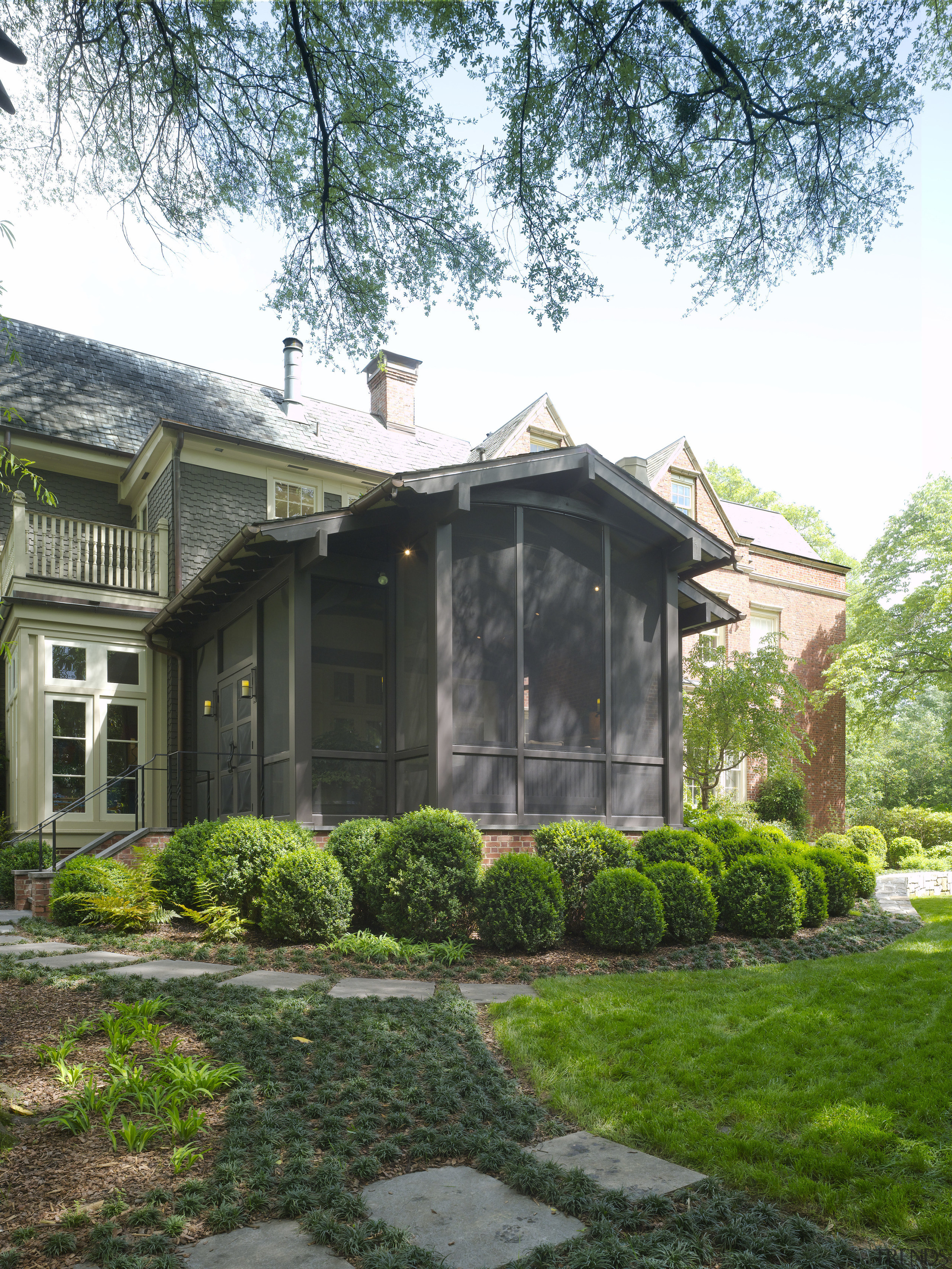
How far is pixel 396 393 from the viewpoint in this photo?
18.5 m

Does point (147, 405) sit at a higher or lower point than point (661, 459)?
higher

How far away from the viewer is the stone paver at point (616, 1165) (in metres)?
2.88

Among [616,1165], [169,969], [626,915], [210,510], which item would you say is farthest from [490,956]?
[210,510]

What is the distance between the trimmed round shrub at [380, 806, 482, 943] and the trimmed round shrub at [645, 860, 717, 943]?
1568 mm

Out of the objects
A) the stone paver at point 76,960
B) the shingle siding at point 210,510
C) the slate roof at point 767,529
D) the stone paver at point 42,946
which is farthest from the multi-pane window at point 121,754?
the slate roof at point 767,529

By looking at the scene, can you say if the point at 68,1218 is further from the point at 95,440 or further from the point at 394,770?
the point at 95,440

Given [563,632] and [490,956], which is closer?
[490,956]

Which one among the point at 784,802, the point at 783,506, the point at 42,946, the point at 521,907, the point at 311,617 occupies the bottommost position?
the point at 784,802

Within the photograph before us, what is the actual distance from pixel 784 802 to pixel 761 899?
37.6 ft

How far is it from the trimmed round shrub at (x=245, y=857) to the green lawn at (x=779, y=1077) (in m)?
2.81

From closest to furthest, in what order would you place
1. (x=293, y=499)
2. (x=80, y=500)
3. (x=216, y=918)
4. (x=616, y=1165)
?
1. (x=616, y=1165)
2. (x=216, y=918)
3. (x=293, y=499)
4. (x=80, y=500)

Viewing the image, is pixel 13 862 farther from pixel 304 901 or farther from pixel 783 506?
pixel 783 506

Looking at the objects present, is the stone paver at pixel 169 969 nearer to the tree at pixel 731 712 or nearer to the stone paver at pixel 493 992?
the stone paver at pixel 493 992

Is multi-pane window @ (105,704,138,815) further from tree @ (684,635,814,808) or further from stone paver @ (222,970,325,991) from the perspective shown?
tree @ (684,635,814,808)
